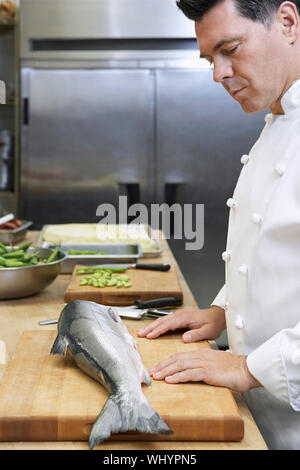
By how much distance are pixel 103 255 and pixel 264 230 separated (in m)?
1.16

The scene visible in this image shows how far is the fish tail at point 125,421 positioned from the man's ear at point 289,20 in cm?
76

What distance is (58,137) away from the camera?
4016mm

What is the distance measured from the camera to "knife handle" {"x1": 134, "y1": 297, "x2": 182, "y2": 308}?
1.69 m

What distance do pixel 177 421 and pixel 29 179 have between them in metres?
3.32

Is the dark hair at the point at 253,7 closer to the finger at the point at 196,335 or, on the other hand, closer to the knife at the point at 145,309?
the finger at the point at 196,335

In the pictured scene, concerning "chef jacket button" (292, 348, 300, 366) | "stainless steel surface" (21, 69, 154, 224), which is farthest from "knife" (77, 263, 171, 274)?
"stainless steel surface" (21, 69, 154, 224)

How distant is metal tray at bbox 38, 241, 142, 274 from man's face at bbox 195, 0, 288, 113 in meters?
1.17

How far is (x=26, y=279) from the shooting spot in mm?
1793

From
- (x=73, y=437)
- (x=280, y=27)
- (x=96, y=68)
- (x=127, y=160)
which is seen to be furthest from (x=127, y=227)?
(x=73, y=437)

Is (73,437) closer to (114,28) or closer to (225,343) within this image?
(225,343)

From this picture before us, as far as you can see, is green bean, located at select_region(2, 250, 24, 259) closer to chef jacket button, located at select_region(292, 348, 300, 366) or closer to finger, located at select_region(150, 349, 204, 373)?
finger, located at select_region(150, 349, 204, 373)

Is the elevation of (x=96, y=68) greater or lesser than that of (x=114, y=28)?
lesser

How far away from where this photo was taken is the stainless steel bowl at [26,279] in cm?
176
